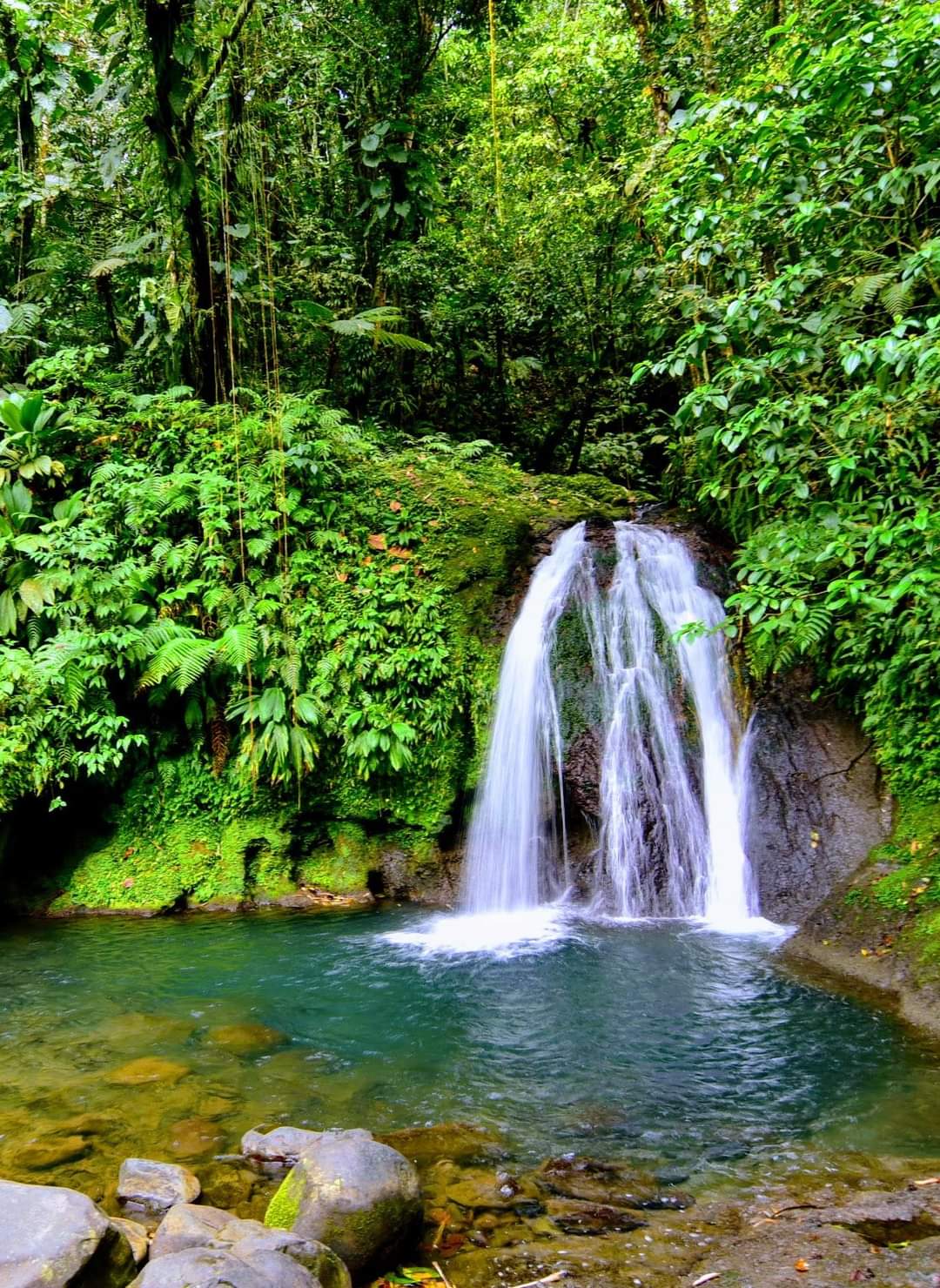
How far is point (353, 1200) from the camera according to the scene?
2.84 m

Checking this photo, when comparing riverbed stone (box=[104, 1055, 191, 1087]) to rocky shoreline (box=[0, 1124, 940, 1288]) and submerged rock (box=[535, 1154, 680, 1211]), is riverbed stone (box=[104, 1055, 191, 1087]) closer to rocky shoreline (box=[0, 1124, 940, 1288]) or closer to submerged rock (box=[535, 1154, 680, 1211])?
rocky shoreline (box=[0, 1124, 940, 1288])

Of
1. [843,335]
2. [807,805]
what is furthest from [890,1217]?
[843,335]

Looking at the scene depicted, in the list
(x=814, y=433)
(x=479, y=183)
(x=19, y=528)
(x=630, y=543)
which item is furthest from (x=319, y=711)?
(x=479, y=183)

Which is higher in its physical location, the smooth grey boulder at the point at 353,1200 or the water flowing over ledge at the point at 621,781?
the water flowing over ledge at the point at 621,781

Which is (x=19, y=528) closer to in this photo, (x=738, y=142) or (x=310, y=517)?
(x=310, y=517)

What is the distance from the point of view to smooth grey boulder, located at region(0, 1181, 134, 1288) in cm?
232

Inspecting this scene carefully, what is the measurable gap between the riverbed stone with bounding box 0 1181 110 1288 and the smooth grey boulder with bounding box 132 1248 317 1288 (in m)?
0.20

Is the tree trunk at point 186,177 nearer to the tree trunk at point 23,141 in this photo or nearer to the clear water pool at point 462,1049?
the tree trunk at point 23,141

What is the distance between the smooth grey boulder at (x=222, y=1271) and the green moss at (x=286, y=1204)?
0.49m

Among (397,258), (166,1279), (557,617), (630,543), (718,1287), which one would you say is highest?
(397,258)

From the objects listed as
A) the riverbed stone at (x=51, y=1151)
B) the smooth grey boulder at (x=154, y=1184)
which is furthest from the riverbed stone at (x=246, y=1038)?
the smooth grey boulder at (x=154, y=1184)

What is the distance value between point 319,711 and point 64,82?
27.3 feet

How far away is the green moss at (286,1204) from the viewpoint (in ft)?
9.53

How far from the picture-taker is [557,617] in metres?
8.38
